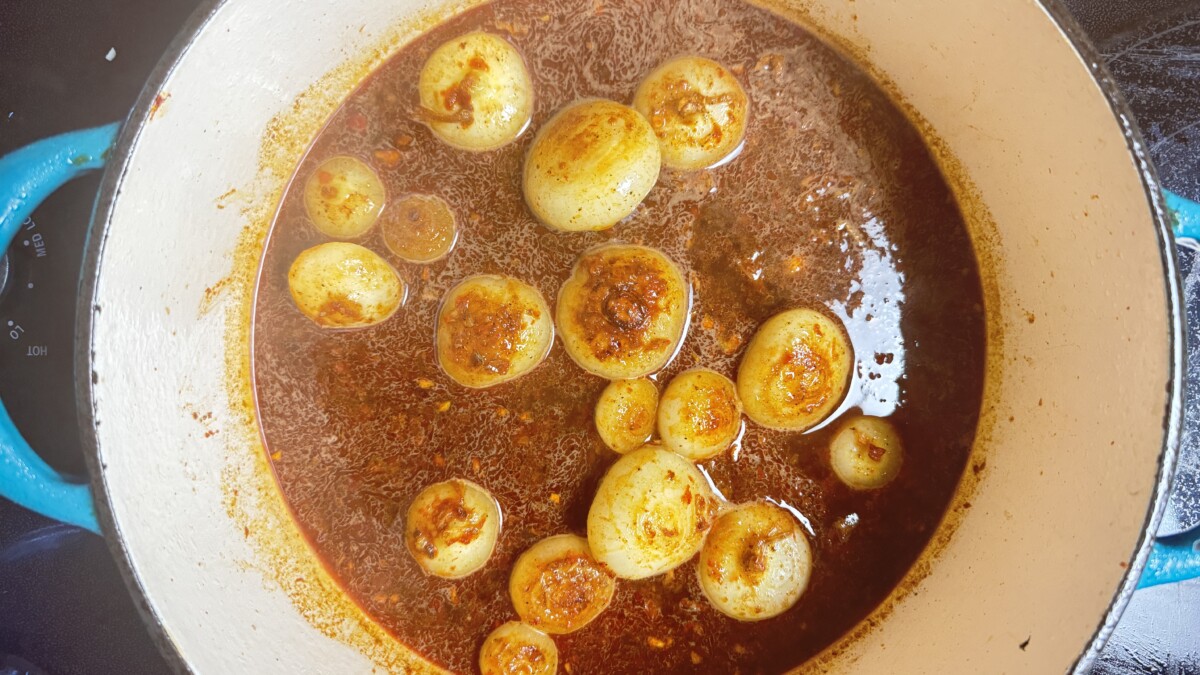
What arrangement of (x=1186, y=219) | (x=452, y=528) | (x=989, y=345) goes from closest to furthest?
(x=1186, y=219) → (x=452, y=528) → (x=989, y=345)

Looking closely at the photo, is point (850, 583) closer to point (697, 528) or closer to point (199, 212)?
point (697, 528)

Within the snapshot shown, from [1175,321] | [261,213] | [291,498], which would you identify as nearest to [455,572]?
[291,498]

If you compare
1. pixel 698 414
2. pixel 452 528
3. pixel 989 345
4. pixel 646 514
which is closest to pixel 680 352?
pixel 698 414

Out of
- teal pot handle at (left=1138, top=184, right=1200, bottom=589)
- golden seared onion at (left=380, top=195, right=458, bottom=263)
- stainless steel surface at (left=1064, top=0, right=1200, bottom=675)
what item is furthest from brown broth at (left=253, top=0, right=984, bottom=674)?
stainless steel surface at (left=1064, top=0, right=1200, bottom=675)

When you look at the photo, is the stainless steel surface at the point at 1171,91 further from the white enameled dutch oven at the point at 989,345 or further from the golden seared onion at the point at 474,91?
the golden seared onion at the point at 474,91

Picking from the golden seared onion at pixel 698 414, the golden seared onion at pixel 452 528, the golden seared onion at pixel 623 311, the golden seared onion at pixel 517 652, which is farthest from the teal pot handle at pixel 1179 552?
the golden seared onion at pixel 452 528

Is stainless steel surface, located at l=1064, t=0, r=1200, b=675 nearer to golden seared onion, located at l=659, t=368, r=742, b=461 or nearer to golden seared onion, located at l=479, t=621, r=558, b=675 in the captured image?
golden seared onion, located at l=659, t=368, r=742, b=461

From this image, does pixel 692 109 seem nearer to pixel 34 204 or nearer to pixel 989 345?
pixel 989 345
